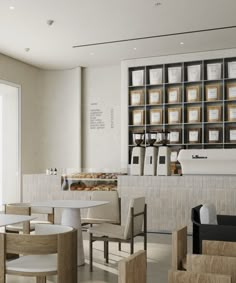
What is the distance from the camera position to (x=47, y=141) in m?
10.0

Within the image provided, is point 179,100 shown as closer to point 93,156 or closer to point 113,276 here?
point 93,156

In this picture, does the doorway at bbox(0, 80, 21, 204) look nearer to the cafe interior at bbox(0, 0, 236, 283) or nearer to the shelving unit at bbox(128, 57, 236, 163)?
→ the cafe interior at bbox(0, 0, 236, 283)

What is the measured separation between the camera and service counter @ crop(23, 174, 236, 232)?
21.3 ft

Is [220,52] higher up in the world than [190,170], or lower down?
higher up

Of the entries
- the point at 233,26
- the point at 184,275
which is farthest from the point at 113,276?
the point at 233,26

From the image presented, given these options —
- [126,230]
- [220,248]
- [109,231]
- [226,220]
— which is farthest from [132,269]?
[226,220]

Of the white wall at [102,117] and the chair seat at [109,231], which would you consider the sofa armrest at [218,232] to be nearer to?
the chair seat at [109,231]

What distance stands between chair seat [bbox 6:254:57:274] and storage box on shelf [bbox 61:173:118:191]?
389cm

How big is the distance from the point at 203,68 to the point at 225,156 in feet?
8.83

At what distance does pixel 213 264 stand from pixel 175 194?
4.54 metres

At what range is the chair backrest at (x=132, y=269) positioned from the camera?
186 centimetres

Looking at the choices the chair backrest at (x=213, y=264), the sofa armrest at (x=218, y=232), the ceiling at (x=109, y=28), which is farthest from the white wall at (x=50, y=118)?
the chair backrest at (x=213, y=264)

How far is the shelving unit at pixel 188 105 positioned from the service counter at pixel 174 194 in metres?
1.89

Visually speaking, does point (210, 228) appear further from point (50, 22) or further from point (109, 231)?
point (50, 22)
